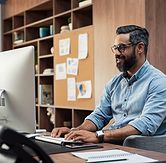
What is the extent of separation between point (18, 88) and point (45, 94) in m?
3.26

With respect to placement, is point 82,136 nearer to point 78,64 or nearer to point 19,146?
point 19,146

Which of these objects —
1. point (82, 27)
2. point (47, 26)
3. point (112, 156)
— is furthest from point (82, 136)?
point (47, 26)

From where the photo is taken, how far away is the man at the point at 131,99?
2.18 metres

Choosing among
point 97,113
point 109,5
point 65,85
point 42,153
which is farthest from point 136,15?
point 42,153

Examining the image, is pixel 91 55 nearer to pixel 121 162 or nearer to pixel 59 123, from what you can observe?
pixel 59 123

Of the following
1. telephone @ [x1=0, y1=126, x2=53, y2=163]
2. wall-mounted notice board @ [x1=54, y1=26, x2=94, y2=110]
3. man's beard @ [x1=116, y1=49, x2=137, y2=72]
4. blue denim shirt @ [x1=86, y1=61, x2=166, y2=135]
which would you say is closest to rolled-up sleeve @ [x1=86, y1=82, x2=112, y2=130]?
blue denim shirt @ [x1=86, y1=61, x2=166, y2=135]

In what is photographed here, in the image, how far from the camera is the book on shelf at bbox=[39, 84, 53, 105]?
500 cm

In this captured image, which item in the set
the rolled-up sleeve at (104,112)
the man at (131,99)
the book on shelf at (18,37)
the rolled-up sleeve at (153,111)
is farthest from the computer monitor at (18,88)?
the book on shelf at (18,37)

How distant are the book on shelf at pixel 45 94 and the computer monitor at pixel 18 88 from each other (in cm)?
313

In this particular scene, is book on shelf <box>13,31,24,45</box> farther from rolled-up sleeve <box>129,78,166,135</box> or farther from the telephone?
the telephone

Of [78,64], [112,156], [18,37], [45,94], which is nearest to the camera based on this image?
[112,156]

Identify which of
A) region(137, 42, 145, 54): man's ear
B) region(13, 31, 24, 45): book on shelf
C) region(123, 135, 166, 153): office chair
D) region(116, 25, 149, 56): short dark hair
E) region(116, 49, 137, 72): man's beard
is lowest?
region(123, 135, 166, 153): office chair

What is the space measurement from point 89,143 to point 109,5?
1973 mm

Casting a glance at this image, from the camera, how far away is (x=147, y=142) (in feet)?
→ 6.89
